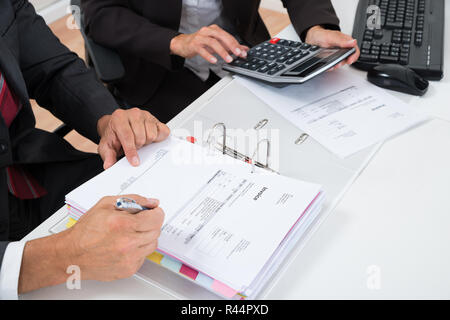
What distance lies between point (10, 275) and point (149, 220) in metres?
0.21

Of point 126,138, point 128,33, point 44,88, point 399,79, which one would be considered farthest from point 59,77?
point 399,79

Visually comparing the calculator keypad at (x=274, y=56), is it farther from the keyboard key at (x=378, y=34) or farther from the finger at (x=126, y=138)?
the finger at (x=126, y=138)

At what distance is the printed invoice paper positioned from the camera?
34.0 inches

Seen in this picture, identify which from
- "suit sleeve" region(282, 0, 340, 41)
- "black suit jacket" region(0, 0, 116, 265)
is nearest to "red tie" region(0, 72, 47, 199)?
"black suit jacket" region(0, 0, 116, 265)

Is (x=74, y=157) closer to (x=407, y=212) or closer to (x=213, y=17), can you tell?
(x=213, y=17)

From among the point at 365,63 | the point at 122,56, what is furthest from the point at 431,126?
the point at 122,56

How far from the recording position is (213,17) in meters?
1.36

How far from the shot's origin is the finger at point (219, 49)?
103 cm

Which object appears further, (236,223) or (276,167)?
(276,167)

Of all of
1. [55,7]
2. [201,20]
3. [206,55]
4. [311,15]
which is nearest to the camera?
[206,55]

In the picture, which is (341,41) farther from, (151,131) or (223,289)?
(223,289)

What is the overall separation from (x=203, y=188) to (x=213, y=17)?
2.69 ft

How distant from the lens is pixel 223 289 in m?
0.58

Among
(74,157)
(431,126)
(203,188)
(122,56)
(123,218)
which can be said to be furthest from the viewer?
(122,56)
